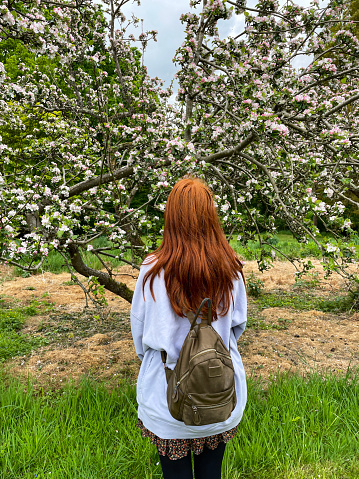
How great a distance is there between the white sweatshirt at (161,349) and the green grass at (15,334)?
3.05 m

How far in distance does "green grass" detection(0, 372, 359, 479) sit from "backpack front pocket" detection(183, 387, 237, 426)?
1177 mm

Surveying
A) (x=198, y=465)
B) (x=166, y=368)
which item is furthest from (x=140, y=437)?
(x=166, y=368)

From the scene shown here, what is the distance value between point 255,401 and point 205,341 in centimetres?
184

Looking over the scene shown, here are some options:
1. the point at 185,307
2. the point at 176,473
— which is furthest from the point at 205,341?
the point at 176,473

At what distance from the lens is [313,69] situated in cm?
338

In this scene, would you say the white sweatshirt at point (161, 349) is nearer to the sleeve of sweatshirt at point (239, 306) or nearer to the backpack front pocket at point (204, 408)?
the sleeve of sweatshirt at point (239, 306)

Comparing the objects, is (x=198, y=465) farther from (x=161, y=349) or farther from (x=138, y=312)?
(x=138, y=312)

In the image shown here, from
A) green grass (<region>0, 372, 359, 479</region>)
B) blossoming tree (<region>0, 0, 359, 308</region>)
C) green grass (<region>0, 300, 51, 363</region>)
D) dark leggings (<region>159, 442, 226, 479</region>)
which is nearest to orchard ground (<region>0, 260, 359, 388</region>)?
green grass (<region>0, 300, 51, 363</region>)

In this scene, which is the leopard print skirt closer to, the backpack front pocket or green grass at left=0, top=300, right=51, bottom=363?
the backpack front pocket

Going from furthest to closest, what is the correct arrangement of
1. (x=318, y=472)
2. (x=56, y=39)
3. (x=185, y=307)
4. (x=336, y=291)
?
(x=336, y=291)
(x=56, y=39)
(x=318, y=472)
(x=185, y=307)

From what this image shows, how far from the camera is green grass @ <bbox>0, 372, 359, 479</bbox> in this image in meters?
2.06

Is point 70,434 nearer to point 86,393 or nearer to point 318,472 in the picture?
point 86,393

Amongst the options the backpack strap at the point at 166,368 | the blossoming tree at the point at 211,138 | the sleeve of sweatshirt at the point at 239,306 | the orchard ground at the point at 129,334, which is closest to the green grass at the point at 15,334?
the orchard ground at the point at 129,334

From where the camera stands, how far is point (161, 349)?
133 centimetres
